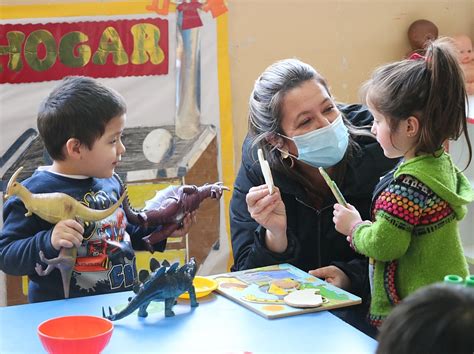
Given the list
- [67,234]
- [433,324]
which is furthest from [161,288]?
[433,324]

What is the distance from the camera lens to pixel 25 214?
1.62 meters

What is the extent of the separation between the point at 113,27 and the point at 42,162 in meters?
0.53

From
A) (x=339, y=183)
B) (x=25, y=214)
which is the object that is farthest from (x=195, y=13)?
(x=25, y=214)

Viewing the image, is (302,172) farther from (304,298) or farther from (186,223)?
(304,298)

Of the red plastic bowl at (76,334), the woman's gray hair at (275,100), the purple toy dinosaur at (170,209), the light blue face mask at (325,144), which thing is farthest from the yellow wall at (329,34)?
the red plastic bowl at (76,334)

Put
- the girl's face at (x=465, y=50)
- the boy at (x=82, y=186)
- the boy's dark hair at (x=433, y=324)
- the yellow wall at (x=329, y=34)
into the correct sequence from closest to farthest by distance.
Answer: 1. the boy's dark hair at (x=433, y=324)
2. the boy at (x=82, y=186)
3. the yellow wall at (x=329, y=34)
4. the girl's face at (x=465, y=50)

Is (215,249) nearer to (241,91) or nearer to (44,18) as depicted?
(241,91)

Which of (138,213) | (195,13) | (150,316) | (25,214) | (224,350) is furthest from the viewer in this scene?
(195,13)

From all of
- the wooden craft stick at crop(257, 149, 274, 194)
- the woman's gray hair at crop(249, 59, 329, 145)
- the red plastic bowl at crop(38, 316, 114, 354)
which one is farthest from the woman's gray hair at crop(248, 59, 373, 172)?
the red plastic bowl at crop(38, 316, 114, 354)

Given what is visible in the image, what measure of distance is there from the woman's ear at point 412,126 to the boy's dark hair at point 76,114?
2.11 feet

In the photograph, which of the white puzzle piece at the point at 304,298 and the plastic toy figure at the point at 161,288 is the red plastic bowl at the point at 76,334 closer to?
the plastic toy figure at the point at 161,288

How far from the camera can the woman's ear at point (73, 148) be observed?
1.70 metres

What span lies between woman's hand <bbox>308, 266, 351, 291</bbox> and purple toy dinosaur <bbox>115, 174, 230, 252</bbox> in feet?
0.95

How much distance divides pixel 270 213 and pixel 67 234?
50 centimetres
